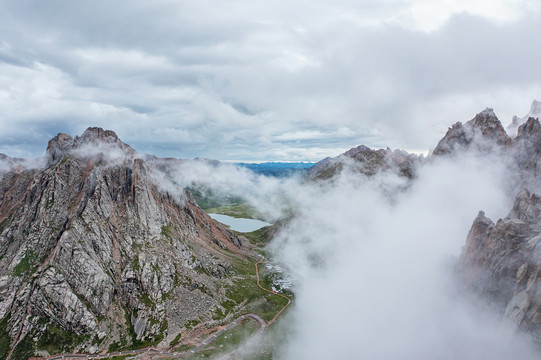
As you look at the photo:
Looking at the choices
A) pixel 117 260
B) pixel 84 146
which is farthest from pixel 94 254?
pixel 84 146

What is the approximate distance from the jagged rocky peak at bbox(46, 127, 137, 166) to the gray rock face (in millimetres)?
562

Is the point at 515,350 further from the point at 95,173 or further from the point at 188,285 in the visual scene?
the point at 95,173

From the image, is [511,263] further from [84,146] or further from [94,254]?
[84,146]

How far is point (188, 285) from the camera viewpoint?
537ft

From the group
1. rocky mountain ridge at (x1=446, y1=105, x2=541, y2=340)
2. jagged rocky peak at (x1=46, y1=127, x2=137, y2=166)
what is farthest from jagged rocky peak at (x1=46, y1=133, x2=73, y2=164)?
rocky mountain ridge at (x1=446, y1=105, x2=541, y2=340)

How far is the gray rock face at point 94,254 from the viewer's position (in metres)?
131

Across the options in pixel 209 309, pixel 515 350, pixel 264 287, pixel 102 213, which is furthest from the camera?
pixel 264 287

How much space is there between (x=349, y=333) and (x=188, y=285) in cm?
8509

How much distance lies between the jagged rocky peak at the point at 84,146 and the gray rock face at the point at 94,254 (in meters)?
0.56

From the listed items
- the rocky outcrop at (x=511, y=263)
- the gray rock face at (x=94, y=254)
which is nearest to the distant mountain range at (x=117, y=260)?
the rocky outcrop at (x=511, y=263)

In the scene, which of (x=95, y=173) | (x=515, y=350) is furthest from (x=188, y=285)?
(x=515, y=350)

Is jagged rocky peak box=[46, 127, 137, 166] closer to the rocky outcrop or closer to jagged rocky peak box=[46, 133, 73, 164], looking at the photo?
jagged rocky peak box=[46, 133, 73, 164]

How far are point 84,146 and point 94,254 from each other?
7384cm

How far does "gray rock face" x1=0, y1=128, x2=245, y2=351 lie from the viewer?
131 metres
